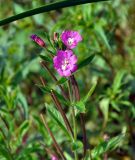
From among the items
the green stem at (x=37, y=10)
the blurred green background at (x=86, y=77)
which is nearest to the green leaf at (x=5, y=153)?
the blurred green background at (x=86, y=77)

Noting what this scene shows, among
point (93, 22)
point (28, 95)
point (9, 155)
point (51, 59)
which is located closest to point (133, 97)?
point (93, 22)

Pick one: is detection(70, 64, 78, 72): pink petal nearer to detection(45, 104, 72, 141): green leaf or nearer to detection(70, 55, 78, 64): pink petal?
detection(70, 55, 78, 64): pink petal

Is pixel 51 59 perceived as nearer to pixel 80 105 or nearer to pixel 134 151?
pixel 80 105

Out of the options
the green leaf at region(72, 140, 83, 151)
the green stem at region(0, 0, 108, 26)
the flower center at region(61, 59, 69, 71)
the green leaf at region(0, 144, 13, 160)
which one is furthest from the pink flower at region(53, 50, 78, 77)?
the green leaf at region(0, 144, 13, 160)

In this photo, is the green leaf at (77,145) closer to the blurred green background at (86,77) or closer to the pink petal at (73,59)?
the pink petal at (73,59)

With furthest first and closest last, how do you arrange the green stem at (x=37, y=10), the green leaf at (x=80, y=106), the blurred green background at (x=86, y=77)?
the blurred green background at (x=86, y=77) → the green leaf at (x=80, y=106) → the green stem at (x=37, y=10)

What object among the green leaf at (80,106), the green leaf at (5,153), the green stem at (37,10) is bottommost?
the green leaf at (5,153)

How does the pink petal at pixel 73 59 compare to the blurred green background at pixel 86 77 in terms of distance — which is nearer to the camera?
the pink petal at pixel 73 59
